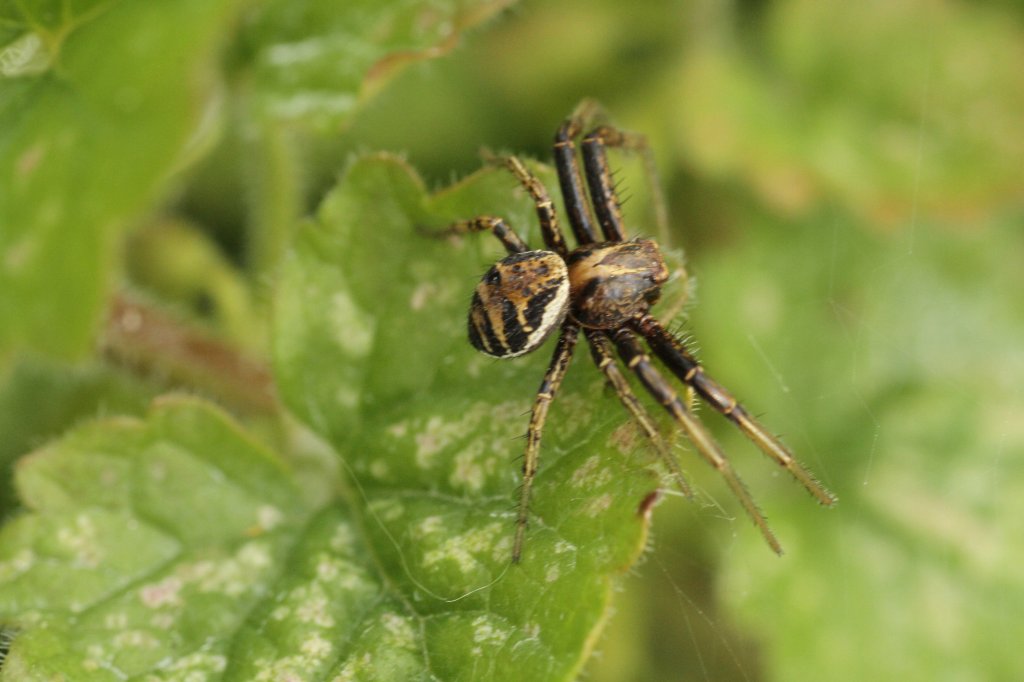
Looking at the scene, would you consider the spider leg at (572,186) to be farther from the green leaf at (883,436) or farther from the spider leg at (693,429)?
the green leaf at (883,436)

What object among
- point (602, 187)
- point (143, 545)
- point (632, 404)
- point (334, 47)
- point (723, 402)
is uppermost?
Result: point (334, 47)

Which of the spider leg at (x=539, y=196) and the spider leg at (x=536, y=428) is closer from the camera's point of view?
the spider leg at (x=536, y=428)

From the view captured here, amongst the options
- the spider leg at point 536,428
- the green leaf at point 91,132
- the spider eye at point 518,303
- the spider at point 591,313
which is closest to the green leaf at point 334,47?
the green leaf at point 91,132

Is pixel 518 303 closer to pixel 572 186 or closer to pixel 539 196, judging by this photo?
pixel 539 196

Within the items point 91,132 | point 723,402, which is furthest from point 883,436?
point 91,132

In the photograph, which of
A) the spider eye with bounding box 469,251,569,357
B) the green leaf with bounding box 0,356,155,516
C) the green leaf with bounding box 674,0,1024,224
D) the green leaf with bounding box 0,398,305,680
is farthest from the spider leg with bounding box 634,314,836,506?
the green leaf with bounding box 0,356,155,516

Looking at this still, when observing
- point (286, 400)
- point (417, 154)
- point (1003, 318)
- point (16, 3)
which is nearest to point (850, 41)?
point (1003, 318)

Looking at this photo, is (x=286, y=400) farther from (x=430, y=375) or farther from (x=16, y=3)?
(x=16, y=3)
